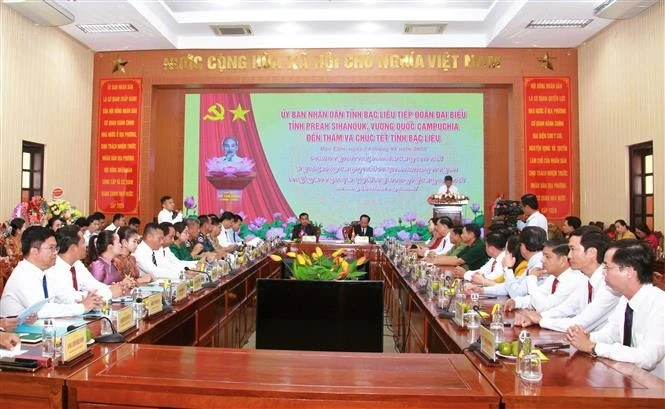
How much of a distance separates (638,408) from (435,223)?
5111 mm

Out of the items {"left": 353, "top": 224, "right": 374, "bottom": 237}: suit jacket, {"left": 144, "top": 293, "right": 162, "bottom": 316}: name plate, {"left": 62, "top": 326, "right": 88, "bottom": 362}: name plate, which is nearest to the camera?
{"left": 62, "top": 326, "right": 88, "bottom": 362}: name plate

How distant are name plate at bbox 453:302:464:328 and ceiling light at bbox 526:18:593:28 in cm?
539

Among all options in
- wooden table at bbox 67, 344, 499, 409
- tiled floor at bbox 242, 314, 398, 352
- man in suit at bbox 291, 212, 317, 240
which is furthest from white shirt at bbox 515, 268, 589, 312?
man in suit at bbox 291, 212, 317, 240

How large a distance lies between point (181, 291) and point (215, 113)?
5.85m

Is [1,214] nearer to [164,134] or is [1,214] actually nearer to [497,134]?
[164,134]

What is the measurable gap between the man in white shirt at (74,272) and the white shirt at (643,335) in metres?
2.12

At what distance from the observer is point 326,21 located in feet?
23.0

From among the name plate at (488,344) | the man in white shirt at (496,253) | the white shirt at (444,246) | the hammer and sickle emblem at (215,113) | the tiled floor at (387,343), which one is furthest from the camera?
the hammer and sickle emblem at (215,113)

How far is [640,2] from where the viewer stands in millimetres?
5309

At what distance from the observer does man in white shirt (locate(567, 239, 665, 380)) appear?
1.63 m

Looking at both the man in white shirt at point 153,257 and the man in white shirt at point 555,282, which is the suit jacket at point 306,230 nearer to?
the man in white shirt at point 153,257

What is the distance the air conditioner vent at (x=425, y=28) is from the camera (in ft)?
23.5

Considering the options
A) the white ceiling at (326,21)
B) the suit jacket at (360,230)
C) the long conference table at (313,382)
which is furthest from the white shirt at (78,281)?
the suit jacket at (360,230)

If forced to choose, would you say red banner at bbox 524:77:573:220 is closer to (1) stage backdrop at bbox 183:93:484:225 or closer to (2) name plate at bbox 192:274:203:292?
(1) stage backdrop at bbox 183:93:484:225
